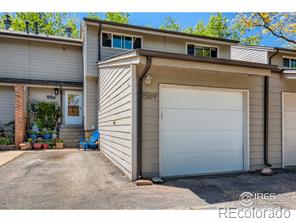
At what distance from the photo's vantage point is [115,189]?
4359 mm

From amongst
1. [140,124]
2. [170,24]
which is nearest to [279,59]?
[170,24]

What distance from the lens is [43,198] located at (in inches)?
151

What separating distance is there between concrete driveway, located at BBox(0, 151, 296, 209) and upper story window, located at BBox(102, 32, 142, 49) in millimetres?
6926

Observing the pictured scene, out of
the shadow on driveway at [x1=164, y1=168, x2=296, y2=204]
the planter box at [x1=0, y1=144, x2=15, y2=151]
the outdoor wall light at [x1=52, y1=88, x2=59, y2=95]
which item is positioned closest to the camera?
the shadow on driveway at [x1=164, y1=168, x2=296, y2=204]

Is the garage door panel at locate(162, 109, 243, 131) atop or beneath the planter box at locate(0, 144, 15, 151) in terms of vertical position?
atop

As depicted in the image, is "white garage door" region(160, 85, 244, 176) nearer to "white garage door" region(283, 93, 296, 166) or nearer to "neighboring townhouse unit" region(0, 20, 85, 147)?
"white garage door" region(283, 93, 296, 166)

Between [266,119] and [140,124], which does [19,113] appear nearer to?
[140,124]

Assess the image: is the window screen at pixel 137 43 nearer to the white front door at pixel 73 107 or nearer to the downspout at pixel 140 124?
the white front door at pixel 73 107

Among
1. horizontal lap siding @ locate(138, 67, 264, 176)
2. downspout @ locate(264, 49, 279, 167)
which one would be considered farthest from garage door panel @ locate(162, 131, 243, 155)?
downspout @ locate(264, 49, 279, 167)

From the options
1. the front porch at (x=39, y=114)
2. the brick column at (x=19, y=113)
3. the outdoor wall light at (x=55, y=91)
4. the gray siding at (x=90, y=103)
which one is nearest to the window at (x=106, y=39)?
the gray siding at (x=90, y=103)

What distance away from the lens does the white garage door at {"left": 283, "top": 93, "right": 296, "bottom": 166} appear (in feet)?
21.6
